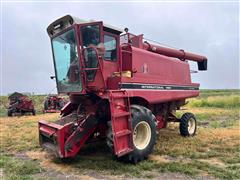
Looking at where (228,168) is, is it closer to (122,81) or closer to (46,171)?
(122,81)

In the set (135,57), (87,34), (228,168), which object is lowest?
(228,168)

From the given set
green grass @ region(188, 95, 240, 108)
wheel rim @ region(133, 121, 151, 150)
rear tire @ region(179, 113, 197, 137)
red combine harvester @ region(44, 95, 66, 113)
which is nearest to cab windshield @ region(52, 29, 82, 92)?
wheel rim @ region(133, 121, 151, 150)

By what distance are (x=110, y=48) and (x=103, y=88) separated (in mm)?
977

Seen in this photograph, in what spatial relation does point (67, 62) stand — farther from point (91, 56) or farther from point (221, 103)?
point (221, 103)

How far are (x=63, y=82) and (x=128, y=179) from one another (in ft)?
9.75

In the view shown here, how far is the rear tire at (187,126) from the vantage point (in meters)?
8.88

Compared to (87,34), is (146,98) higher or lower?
lower

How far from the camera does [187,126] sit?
8914mm

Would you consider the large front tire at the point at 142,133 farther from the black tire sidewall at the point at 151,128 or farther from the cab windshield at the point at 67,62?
the cab windshield at the point at 67,62

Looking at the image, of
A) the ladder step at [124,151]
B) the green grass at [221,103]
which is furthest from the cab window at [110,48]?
the green grass at [221,103]

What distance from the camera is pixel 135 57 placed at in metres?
6.69

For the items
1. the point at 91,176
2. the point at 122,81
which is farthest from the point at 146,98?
the point at 91,176

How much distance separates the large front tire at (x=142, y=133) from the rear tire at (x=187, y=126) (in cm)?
295

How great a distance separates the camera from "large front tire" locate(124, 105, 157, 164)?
571cm
